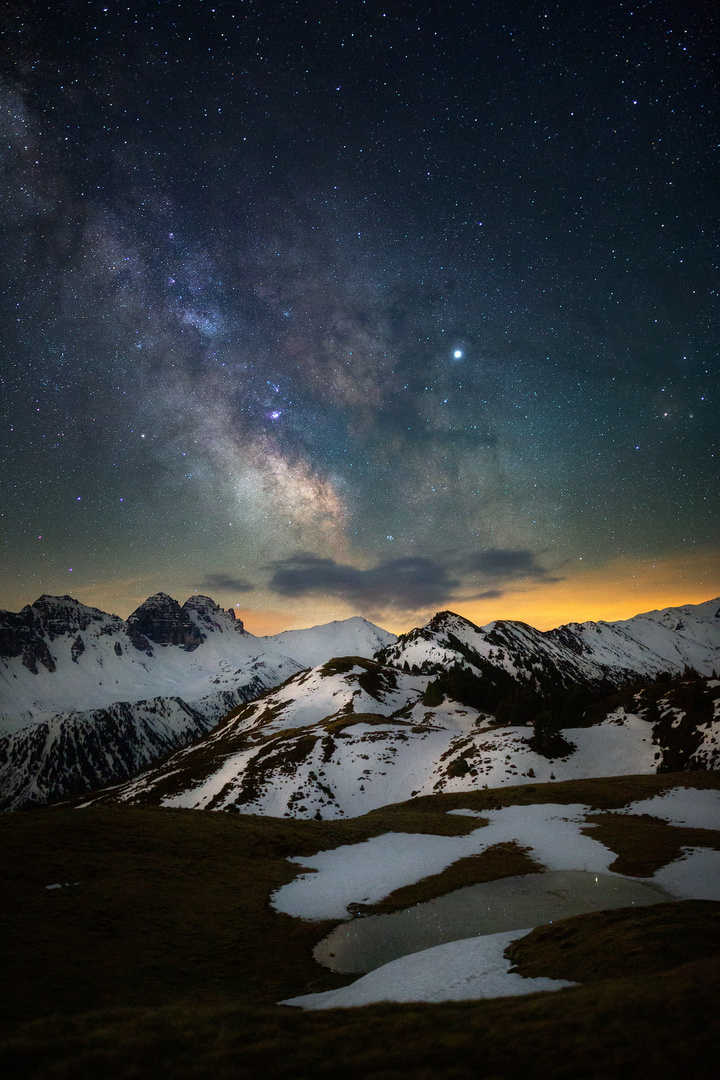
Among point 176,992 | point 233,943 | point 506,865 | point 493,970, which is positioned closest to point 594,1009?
point 493,970

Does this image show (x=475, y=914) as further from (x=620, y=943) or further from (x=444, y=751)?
(x=444, y=751)

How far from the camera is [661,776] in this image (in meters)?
48.2

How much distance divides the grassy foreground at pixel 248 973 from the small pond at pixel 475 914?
1.26 meters

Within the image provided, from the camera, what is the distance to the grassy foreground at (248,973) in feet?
18.7

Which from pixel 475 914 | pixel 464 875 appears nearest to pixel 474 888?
pixel 464 875

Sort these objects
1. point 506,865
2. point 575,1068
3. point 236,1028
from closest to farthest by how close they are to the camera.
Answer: point 575,1068 → point 236,1028 → point 506,865

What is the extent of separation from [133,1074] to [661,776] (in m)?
57.6

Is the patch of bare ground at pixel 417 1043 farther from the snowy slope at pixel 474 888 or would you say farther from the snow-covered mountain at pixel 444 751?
the snow-covered mountain at pixel 444 751

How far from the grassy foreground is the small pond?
1.26m

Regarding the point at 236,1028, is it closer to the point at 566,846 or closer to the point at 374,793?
the point at 566,846

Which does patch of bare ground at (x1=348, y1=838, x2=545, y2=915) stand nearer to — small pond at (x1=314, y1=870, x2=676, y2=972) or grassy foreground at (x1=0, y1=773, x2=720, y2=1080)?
grassy foreground at (x1=0, y1=773, x2=720, y2=1080)

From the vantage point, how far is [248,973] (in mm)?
15719

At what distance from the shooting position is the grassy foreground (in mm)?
5703

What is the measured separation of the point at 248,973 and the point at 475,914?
33.1 feet
